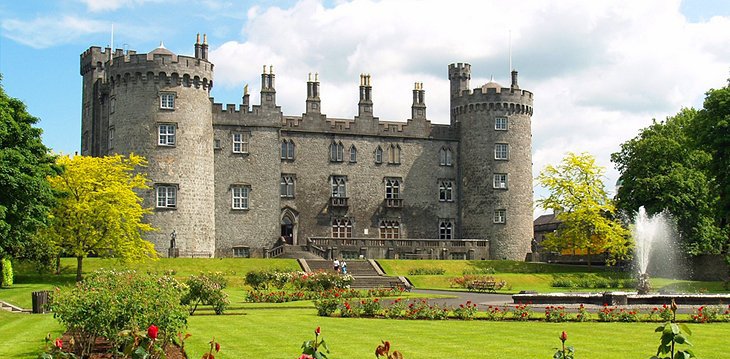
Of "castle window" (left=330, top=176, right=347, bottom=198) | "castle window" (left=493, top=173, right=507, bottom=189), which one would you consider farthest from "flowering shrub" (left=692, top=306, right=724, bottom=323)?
"castle window" (left=330, top=176, right=347, bottom=198)

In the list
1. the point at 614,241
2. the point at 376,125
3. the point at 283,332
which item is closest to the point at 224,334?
the point at 283,332

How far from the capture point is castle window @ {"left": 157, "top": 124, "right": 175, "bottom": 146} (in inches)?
2324

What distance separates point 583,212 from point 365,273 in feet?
59.2

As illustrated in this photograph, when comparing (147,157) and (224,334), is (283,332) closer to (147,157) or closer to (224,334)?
(224,334)

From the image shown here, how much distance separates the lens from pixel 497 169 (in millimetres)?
68938

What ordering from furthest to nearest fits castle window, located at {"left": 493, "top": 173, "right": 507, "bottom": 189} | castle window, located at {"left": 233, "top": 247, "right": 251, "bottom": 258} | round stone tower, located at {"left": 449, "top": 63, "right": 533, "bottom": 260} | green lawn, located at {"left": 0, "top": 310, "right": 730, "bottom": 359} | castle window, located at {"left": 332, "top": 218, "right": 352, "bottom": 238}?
1. castle window, located at {"left": 493, "top": 173, "right": 507, "bottom": 189}
2. round stone tower, located at {"left": 449, "top": 63, "right": 533, "bottom": 260}
3. castle window, located at {"left": 332, "top": 218, "right": 352, "bottom": 238}
4. castle window, located at {"left": 233, "top": 247, "right": 251, "bottom": 258}
5. green lawn, located at {"left": 0, "top": 310, "right": 730, "bottom": 359}

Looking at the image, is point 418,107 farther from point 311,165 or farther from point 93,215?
point 93,215

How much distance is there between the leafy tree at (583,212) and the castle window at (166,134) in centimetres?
2825

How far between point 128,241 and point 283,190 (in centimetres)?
1944

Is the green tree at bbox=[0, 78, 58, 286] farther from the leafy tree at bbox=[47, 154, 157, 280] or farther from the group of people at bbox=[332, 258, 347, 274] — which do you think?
the group of people at bbox=[332, 258, 347, 274]

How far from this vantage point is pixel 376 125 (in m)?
69.4

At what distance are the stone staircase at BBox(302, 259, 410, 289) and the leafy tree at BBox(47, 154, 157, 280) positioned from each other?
11761mm

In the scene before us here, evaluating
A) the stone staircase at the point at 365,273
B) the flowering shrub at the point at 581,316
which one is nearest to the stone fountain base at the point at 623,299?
the flowering shrub at the point at 581,316

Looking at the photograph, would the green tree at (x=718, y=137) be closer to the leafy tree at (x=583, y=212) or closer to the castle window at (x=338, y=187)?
the leafy tree at (x=583, y=212)
